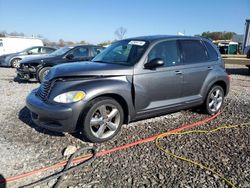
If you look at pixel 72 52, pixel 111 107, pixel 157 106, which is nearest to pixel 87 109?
pixel 111 107

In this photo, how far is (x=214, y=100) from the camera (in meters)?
6.29

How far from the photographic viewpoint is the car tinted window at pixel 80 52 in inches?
424

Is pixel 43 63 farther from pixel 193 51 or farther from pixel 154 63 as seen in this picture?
pixel 154 63

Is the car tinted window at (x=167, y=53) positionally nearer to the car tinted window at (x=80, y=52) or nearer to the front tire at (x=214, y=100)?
the front tire at (x=214, y=100)

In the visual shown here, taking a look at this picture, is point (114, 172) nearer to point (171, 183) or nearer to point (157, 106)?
point (171, 183)

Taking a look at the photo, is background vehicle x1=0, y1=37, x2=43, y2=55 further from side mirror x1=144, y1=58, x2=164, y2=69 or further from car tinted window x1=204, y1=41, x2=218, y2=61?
side mirror x1=144, y1=58, x2=164, y2=69

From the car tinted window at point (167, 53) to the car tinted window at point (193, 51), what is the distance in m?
0.22

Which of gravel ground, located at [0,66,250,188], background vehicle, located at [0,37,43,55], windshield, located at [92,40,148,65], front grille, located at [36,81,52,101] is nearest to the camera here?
gravel ground, located at [0,66,250,188]

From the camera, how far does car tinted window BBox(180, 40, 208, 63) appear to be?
5.57 meters

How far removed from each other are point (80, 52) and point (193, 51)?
617cm

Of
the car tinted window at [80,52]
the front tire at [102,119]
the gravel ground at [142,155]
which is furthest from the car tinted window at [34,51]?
the front tire at [102,119]

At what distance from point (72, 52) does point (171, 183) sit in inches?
328

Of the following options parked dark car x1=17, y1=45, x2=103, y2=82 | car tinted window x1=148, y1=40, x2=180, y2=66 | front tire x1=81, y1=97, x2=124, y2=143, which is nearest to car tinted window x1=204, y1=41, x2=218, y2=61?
car tinted window x1=148, y1=40, x2=180, y2=66

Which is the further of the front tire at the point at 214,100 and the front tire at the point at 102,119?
the front tire at the point at 214,100
